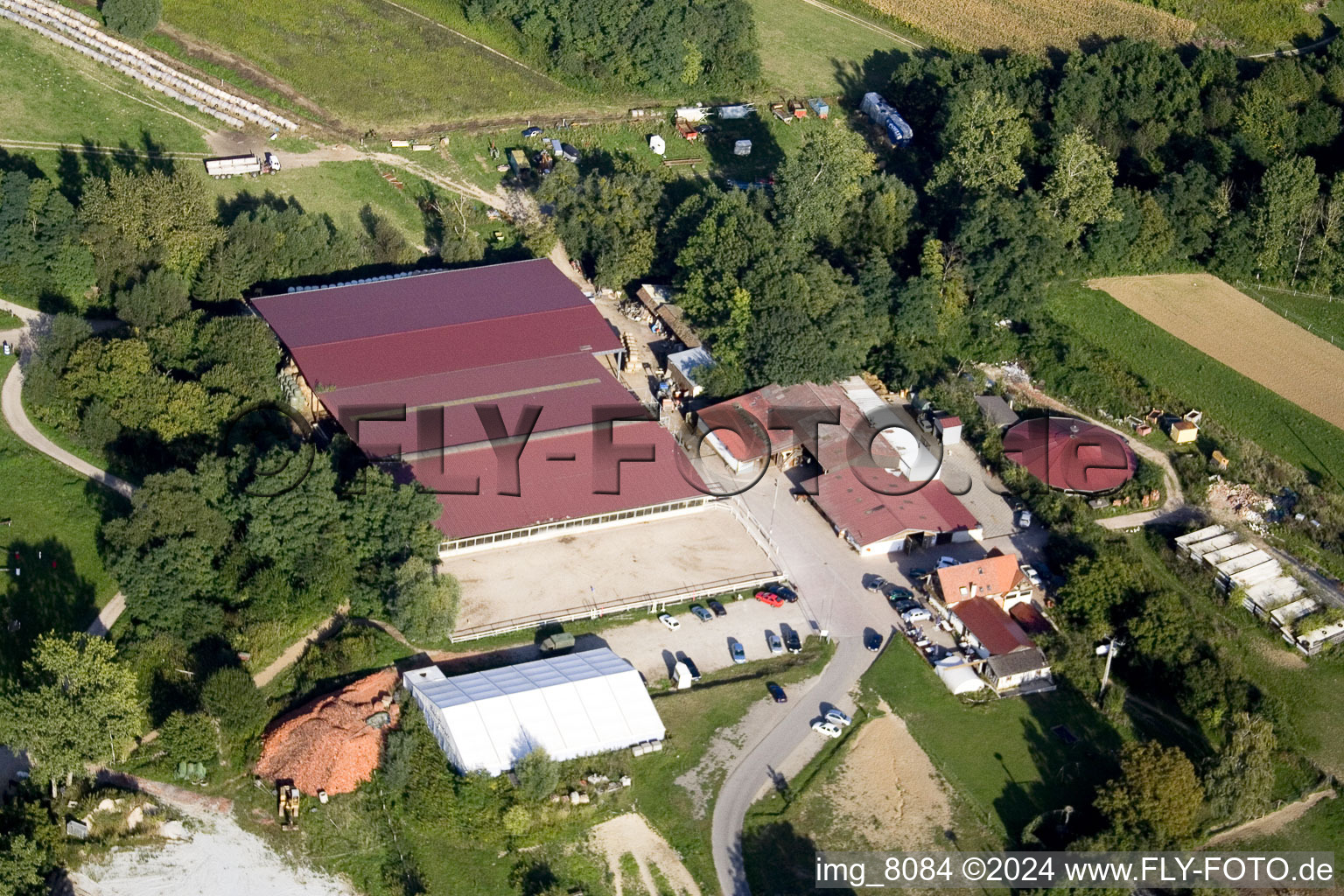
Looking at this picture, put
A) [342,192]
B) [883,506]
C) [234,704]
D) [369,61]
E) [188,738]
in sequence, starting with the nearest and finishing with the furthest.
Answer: [188,738] < [234,704] < [883,506] < [342,192] < [369,61]

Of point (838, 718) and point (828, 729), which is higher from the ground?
point (838, 718)

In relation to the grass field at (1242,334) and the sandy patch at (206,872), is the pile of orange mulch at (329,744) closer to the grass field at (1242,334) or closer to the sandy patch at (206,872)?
the sandy patch at (206,872)

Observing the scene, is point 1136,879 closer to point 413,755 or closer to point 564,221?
point 413,755

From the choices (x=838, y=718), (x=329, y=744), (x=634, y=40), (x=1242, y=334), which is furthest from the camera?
(x=634, y=40)

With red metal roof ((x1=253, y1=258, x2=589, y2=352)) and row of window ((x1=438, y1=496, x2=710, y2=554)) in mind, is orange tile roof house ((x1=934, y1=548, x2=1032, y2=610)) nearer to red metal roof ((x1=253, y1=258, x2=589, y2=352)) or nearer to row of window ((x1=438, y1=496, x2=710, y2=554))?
row of window ((x1=438, y1=496, x2=710, y2=554))

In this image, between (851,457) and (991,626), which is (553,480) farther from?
(991,626)

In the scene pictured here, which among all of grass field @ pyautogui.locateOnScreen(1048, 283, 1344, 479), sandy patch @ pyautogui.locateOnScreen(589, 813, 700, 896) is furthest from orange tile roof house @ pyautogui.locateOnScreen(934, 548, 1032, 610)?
sandy patch @ pyautogui.locateOnScreen(589, 813, 700, 896)

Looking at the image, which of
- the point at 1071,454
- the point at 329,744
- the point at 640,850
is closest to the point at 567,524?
the point at 329,744
